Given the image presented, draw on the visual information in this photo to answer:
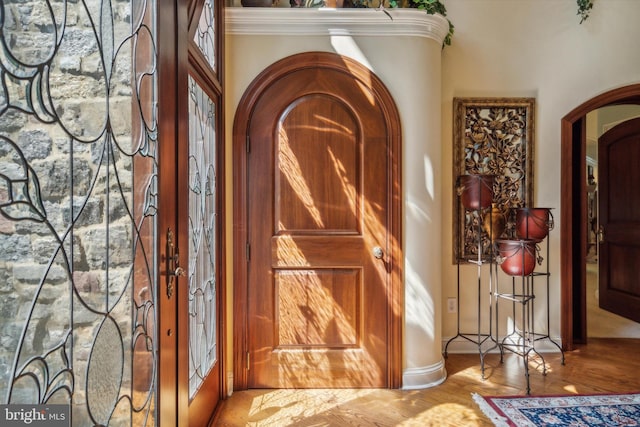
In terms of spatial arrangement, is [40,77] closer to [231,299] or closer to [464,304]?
[231,299]

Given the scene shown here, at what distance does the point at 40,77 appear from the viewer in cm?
87

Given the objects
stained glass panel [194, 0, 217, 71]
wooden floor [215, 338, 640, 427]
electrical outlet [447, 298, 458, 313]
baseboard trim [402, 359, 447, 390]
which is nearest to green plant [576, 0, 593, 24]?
electrical outlet [447, 298, 458, 313]

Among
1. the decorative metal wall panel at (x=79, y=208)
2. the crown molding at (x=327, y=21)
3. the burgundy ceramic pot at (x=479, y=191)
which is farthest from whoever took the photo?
the burgundy ceramic pot at (x=479, y=191)

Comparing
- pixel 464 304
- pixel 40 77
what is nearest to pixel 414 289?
pixel 464 304

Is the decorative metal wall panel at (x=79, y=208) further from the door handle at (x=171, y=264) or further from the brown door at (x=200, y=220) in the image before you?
the brown door at (x=200, y=220)

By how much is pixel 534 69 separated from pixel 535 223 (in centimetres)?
132

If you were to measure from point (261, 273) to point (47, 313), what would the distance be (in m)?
1.76

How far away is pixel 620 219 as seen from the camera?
4.13m

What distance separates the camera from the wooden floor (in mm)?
2273

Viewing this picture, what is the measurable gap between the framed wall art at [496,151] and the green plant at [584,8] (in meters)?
0.73

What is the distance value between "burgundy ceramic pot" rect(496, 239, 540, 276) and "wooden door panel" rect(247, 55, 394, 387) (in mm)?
828

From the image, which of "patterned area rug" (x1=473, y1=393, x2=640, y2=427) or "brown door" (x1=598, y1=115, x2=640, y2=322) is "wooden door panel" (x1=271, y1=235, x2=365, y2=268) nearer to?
"patterned area rug" (x1=473, y1=393, x2=640, y2=427)

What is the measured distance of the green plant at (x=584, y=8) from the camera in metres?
3.12

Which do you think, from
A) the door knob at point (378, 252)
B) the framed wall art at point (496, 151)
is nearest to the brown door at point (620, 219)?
the framed wall art at point (496, 151)
